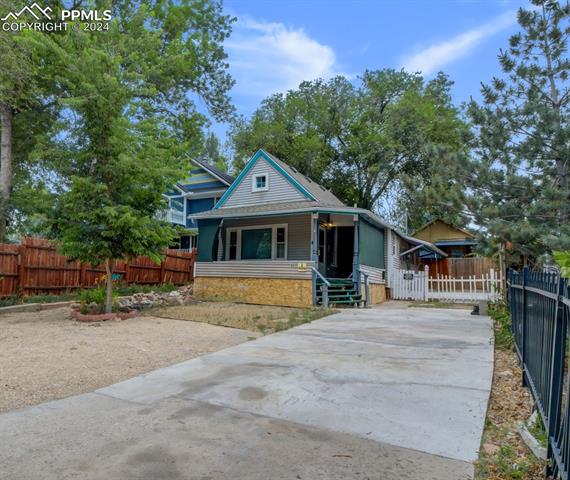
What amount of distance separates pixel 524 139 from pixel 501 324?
160 inches

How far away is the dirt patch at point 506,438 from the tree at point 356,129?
2187 centimetres

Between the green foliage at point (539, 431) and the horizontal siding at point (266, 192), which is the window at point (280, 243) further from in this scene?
the green foliage at point (539, 431)

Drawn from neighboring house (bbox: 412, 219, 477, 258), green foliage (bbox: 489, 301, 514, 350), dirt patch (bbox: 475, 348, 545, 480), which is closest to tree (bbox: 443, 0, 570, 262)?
green foliage (bbox: 489, 301, 514, 350)

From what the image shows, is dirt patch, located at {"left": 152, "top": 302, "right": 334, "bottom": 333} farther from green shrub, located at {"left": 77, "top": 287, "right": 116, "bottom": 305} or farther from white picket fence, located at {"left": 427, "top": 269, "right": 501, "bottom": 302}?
white picket fence, located at {"left": 427, "top": 269, "right": 501, "bottom": 302}

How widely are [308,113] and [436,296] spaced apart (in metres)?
16.6

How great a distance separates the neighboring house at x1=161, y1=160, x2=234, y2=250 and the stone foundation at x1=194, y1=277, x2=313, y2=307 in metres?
8.84

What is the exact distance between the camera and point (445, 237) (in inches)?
1103

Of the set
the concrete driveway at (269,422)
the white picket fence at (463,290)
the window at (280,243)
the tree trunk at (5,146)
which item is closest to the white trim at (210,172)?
the window at (280,243)

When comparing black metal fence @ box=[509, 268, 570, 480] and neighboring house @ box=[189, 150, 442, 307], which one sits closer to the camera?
black metal fence @ box=[509, 268, 570, 480]

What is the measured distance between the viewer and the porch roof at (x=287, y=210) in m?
13.1

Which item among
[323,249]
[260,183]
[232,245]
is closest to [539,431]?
[323,249]

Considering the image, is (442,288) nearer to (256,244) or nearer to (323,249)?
(323,249)

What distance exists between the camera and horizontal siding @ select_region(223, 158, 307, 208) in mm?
15445

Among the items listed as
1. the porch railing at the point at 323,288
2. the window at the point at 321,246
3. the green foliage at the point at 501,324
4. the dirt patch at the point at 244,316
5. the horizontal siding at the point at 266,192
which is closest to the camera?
the green foliage at the point at 501,324
